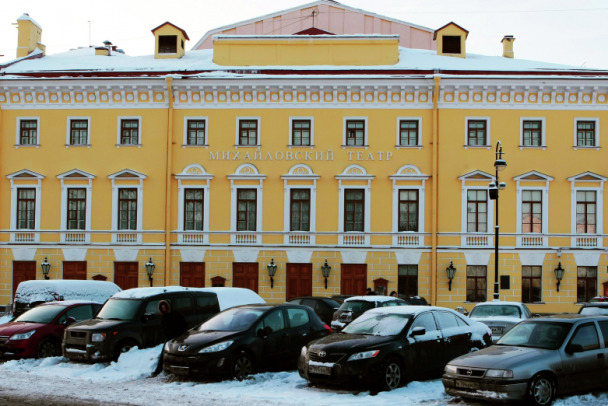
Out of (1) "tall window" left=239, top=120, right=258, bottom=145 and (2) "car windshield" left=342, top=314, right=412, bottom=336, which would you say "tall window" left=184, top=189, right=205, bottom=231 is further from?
(2) "car windshield" left=342, top=314, right=412, bottom=336

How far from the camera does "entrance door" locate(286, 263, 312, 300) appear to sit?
35062mm

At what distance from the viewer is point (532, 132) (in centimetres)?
3525

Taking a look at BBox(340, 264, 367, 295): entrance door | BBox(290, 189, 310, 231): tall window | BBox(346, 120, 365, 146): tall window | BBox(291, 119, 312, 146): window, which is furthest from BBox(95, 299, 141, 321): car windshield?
BBox(346, 120, 365, 146): tall window

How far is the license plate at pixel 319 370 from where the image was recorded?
13.9 m

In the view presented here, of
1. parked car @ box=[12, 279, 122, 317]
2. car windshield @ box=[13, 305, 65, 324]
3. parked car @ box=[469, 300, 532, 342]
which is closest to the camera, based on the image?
car windshield @ box=[13, 305, 65, 324]

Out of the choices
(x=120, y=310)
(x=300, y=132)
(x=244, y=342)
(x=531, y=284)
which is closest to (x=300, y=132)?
(x=300, y=132)

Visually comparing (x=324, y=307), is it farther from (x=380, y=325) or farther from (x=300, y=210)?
(x=380, y=325)

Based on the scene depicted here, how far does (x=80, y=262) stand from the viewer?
35.8 m

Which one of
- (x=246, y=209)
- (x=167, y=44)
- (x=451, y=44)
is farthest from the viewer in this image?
(x=167, y=44)

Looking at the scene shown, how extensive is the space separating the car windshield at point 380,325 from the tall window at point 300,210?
19.7m

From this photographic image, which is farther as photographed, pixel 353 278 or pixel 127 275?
pixel 127 275

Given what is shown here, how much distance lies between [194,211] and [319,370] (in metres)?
22.5

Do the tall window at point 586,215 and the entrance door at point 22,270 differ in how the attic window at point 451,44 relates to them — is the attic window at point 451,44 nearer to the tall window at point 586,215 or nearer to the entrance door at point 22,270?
the tall window at point 586,215

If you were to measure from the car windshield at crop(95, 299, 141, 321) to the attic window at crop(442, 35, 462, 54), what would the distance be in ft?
84.0
